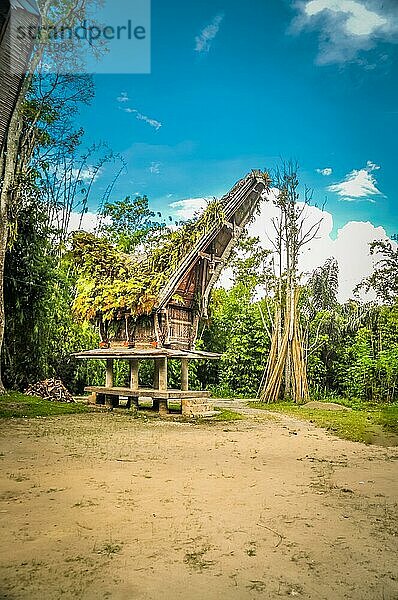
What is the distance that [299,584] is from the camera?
2605mm

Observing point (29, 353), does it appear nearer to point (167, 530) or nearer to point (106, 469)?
point (106, 469)

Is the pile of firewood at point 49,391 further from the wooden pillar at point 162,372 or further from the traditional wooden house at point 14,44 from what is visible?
the traditional wooden house at point 14,44

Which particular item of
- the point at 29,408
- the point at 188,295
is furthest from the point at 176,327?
the point at 29,408

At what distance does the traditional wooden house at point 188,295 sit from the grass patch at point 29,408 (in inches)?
83.6

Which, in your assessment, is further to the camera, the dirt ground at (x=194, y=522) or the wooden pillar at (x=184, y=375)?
the wooden pillar at (x=184, y=375)

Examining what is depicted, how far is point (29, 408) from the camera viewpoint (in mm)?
10680

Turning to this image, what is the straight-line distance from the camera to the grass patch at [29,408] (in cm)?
1002

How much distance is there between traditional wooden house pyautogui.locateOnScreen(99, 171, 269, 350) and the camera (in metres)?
12.1

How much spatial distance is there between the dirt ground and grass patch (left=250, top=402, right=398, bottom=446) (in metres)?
1.68

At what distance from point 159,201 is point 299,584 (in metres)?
21.4

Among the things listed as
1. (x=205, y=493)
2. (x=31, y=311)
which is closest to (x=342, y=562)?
(x=205, y=493)

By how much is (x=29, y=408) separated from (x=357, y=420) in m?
7.42

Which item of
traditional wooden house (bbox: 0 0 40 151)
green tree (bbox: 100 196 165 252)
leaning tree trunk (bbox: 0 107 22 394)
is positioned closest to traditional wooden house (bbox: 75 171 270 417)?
leaning tree trunk (bbox: 0 107 22 394)

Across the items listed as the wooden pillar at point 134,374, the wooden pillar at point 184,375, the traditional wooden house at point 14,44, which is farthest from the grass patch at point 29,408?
the traditional wooden house at point 14,44
